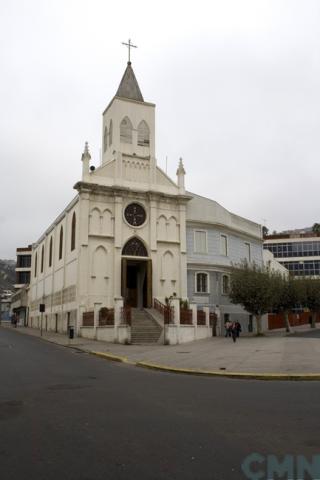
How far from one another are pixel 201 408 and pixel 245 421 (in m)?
1.28

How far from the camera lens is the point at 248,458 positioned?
5.58 meters

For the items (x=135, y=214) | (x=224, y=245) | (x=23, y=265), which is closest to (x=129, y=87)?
(x=135, y=214)

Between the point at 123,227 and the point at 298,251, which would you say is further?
the point at 298,251

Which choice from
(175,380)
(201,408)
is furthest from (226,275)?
(201,408)

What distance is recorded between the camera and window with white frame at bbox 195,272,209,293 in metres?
37.4

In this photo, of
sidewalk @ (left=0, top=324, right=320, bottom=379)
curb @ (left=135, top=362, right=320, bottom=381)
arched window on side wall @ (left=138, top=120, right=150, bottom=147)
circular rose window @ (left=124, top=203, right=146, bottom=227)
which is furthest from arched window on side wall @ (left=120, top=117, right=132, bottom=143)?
curb @ (left=135, top=362, right=320, bottom=381)

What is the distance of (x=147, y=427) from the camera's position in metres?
7.06

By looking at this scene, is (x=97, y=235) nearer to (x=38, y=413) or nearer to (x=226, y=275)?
(x=226, y=275)

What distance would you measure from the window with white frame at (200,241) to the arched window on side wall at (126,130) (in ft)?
29.2

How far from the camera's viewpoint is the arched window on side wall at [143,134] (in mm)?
37906

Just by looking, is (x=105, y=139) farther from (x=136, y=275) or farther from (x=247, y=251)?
(x=247, y=251)

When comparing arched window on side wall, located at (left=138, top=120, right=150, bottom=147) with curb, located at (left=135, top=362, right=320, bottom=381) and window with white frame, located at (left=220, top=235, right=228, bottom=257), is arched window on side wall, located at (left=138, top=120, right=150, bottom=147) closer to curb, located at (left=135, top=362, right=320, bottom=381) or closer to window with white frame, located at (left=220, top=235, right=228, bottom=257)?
window with white frame, located at (left=220, top=235, right=228, bottom=257)

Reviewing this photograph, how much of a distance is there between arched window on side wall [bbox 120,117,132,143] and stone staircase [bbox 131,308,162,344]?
547 inches

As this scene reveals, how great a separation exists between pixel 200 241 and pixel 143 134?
949cm
